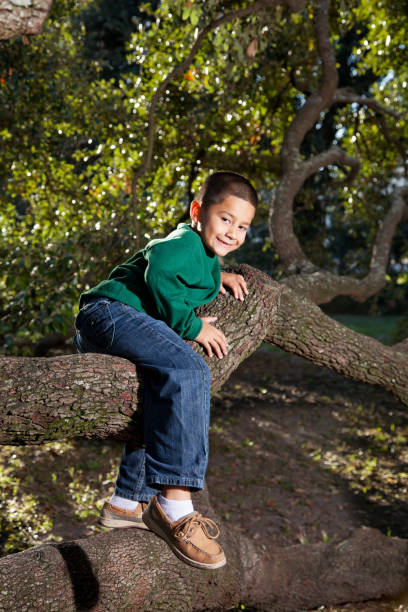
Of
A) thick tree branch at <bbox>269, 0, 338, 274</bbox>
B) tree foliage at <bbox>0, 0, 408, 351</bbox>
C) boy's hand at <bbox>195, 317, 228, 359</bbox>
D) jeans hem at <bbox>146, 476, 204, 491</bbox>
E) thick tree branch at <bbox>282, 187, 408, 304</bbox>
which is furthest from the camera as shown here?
tree foliage at <bbox>0, 0, 408, 351</bbox>

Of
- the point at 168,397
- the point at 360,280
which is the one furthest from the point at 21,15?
the point at 360,280

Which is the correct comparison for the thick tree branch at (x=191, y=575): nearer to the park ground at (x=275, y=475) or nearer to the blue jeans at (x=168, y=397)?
the park ground at (x=275, y=475)

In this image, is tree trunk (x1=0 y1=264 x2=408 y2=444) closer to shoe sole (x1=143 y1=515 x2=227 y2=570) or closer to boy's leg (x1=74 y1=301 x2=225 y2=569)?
boy's leg (x1=74 y1=301 x2=225 y2=569)

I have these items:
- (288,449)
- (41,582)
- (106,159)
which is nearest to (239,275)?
(41,582)

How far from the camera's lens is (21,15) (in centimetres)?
332

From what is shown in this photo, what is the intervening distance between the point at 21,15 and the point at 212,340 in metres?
2.43

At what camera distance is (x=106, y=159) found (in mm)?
7777

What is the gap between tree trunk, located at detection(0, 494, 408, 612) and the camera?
2717mm

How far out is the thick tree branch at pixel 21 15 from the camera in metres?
3.29

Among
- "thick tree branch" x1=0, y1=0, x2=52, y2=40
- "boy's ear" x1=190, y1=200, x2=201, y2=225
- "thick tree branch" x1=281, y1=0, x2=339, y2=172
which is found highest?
"thick tree branch" x1=281, y1=0, x2=339, y2=172

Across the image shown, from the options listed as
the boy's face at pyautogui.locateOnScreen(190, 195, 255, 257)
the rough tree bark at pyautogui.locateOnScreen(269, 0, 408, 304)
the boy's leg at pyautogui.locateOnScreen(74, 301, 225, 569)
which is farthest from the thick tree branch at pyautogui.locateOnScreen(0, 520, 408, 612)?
the rough tree bark at pyautogui.locateOnScreen(269, 0, 408, 304)

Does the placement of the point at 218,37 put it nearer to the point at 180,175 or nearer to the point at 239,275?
the point at 180,175

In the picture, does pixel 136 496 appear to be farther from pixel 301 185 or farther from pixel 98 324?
pixel 301 185

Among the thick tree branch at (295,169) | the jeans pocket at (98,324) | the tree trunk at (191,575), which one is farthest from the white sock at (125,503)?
the thick tree branch at (295,169)
